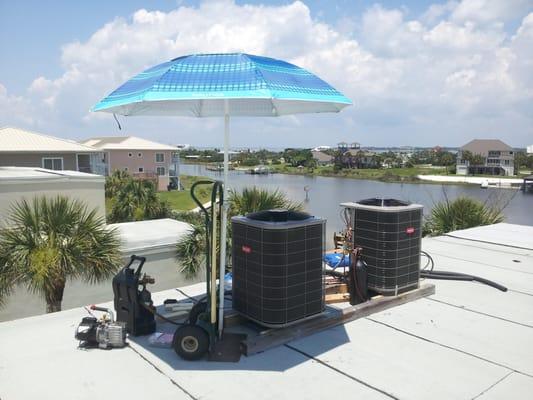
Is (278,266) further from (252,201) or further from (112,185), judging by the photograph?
(112,185)

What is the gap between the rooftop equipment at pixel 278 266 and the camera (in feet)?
11.4

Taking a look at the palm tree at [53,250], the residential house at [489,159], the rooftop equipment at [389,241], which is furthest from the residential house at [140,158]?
the residential house at [489,159]

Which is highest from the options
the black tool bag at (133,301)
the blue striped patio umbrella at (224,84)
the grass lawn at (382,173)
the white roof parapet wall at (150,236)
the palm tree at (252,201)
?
the blue striped patio umbrella at (224,84)

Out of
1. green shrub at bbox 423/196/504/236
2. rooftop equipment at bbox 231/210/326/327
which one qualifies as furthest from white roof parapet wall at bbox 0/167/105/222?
green shrub at bbox 423/196/504/236

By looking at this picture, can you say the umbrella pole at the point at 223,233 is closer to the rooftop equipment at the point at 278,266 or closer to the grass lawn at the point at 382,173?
the rooftop equipment at the point at 278,266

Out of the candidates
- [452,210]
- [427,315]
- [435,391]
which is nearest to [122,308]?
[435,391]

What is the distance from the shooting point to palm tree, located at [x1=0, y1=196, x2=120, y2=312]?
598 centimetres

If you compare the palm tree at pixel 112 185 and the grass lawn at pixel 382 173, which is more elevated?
the palm tree at pixel 112 185

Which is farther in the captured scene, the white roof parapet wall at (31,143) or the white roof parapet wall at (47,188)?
the white roof parapet wall at (31,143)

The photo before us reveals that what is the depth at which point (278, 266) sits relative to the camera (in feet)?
11.4

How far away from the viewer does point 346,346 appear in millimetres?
3664

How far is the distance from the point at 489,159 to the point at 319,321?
344ft

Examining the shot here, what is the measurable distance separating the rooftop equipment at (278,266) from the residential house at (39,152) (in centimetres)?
2837

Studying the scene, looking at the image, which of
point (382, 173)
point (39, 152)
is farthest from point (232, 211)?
point (382, 173)
